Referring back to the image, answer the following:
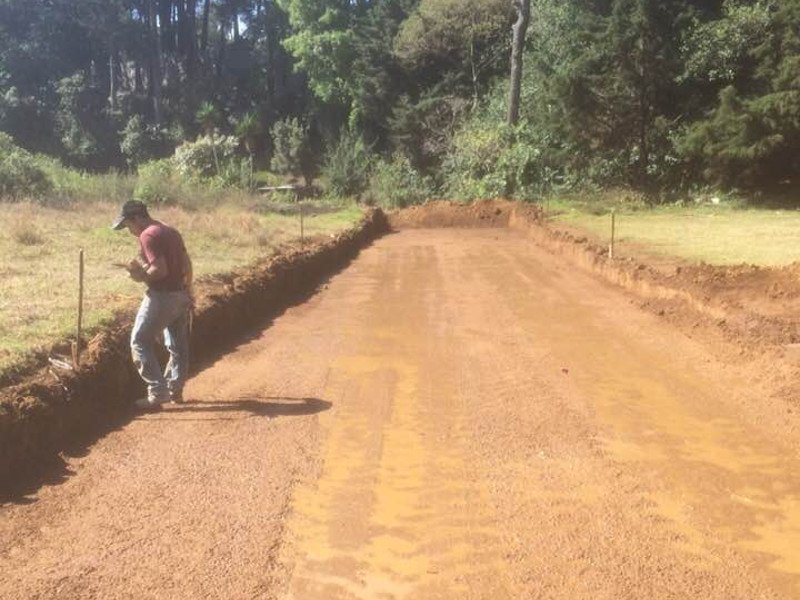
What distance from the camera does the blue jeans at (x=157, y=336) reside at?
7.03 meters

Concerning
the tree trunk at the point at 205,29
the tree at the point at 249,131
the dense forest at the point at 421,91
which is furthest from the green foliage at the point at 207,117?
the tree trunk at the point at 205,29

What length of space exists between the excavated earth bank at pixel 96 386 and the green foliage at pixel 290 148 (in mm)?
35760

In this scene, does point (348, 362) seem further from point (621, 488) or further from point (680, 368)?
point (621, 488)

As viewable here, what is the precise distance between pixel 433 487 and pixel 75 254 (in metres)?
11.2

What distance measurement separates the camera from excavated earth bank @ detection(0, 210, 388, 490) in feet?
19.8

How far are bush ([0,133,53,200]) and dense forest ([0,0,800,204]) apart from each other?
0.24 m

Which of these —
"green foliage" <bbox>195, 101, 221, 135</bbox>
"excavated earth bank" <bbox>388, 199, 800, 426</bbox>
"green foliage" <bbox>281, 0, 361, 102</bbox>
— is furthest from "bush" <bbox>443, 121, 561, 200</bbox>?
"green foliage" <bbox>195, 101, 221, 135</bbox>

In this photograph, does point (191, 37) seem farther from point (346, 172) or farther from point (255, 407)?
point (255, 407)

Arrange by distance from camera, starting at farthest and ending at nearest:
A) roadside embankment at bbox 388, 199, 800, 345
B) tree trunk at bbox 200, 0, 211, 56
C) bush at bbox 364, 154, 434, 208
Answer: tree trunk at bbox 200, 0, 211, 56
bush at bbox 364, 154, 434, 208
roadside embankment at bbox 388, 199, 800, 345

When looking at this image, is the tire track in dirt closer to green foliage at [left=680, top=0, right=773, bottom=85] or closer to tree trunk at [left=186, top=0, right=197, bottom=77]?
green foliage at [left=680, top=0, right=773, bottom=85]

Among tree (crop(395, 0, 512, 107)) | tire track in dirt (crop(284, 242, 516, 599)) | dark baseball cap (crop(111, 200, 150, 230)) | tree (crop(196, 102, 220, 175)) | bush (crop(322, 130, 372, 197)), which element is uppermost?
tree (crop(395, 0, 512, 107))

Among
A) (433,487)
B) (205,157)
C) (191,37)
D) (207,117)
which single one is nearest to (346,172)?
(205,157)

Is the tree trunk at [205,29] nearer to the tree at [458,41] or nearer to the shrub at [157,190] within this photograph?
the tree at [458,41]

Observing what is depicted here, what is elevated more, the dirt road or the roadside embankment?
the roadside embankment
